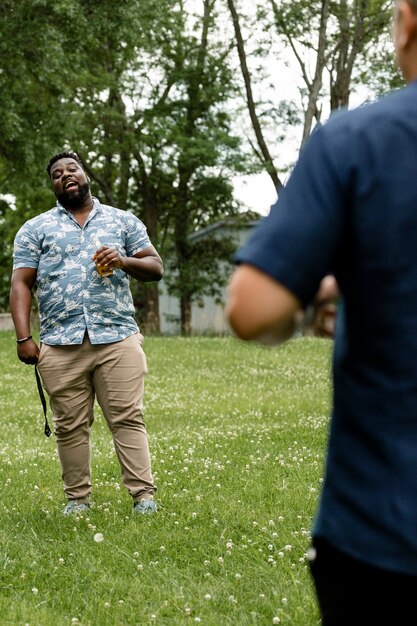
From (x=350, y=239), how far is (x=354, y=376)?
0.90ft

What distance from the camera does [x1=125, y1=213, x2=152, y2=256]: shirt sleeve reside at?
7152 mm

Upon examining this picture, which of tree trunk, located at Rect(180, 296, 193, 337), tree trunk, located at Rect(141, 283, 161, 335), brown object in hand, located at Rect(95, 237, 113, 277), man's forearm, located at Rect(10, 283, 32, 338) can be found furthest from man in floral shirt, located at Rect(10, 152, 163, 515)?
tree trunk, located at Rect(180, 296, 193, 337)

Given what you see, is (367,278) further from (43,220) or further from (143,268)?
(43,220)

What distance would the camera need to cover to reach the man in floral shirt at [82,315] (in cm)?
703

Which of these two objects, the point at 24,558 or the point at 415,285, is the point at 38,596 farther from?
the point at 415,285

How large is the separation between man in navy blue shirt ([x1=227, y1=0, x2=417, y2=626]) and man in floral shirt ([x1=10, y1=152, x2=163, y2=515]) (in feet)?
16.0

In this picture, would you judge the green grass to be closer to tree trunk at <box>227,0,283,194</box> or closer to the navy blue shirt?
the navy blue shirt

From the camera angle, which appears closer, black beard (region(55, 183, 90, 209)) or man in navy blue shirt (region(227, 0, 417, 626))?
man in navy blue shirt (region(227, 0, 417, 626))

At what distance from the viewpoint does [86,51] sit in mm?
32375

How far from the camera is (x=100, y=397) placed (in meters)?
7.22

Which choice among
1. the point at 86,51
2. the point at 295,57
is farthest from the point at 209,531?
the point at 295,57

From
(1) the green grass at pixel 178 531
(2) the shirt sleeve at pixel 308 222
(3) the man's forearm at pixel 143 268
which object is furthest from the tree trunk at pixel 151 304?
(2) the shirt sleeve at pixel 308 222

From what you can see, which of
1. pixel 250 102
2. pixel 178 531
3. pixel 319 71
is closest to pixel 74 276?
pixel 178 531

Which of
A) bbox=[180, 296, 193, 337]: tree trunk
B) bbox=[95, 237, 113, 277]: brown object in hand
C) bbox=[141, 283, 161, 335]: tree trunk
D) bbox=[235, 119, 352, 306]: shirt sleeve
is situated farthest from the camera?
bbox=[180, 296, 193, 337]: tree trunk
